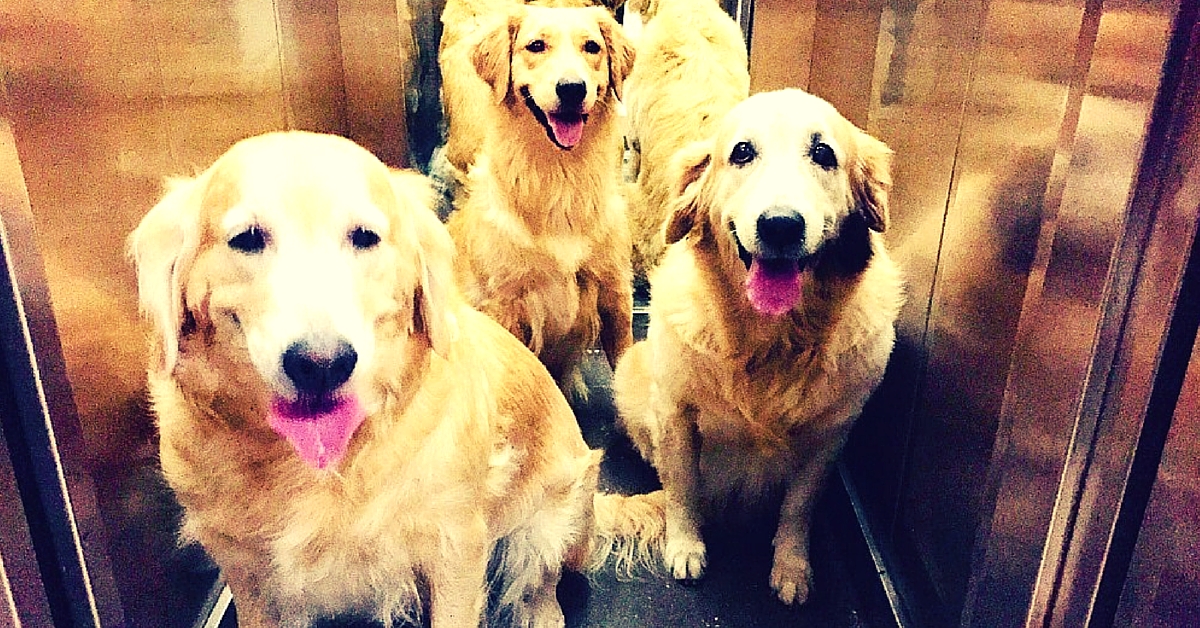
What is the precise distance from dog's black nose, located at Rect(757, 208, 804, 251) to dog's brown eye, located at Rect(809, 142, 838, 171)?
174 millimetres

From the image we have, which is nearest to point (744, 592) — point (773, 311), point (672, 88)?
point (773, 311)

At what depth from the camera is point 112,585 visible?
1254mm

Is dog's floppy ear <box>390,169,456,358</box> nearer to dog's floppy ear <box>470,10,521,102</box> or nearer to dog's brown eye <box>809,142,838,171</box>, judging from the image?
dog's brown eye <box>809,142,838,171</box>

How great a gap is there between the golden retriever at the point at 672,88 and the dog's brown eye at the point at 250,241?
1.95 m

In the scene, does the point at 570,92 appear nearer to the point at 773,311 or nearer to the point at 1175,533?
the point at 773,311

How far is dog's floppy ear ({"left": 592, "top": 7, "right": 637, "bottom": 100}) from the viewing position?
2.53 m

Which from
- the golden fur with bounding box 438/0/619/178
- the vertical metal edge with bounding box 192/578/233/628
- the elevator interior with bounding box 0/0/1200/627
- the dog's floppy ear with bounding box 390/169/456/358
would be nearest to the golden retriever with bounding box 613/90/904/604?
the elevator interior with bounding box 0/0/1200/627

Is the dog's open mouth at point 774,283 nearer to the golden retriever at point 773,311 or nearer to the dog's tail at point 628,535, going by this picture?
the golden retriever at point 773,311

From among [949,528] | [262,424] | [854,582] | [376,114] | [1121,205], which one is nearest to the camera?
[1121,205]

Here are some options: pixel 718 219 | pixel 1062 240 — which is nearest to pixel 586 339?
pixel 718 219

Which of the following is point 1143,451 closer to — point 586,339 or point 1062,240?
point 1062,240

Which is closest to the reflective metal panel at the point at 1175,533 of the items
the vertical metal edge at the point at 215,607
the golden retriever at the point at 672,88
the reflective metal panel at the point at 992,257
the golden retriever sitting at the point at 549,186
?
the reflective metal panel at the point at 992,257

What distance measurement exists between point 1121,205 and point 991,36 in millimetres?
575

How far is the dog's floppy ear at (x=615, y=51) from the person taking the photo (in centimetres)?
253
